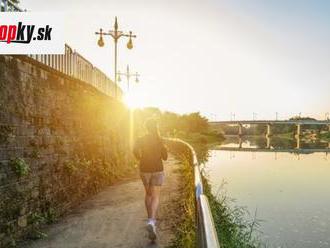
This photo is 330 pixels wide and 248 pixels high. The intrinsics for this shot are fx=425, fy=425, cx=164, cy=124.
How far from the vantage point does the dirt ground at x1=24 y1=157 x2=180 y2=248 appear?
300 inches

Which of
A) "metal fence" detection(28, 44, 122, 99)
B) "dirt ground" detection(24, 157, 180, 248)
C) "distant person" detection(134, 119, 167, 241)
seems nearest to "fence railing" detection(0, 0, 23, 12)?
"metal fence" detection(28, 44, 122, 99)

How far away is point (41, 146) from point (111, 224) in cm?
224

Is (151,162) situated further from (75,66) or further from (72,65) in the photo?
(75,66)

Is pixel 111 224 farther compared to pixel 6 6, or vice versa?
pixel 111 224

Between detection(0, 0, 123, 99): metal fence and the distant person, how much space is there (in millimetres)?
3170

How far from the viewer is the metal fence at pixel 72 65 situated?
9.28 metres

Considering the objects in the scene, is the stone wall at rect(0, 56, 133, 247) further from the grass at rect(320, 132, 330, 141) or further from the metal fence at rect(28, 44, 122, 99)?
the grass at rect(320, 132, 330, 141)

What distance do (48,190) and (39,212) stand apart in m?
0.68

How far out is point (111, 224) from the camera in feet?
29.5

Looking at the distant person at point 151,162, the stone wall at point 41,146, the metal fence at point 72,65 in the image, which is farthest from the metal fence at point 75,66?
the distant person at point 151,162

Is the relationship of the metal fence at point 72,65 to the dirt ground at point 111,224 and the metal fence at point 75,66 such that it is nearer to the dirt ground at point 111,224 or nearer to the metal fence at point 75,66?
the metal fence at point 75,66

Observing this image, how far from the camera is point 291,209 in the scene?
17844 millimetres

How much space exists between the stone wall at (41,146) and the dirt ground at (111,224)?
0.41 m

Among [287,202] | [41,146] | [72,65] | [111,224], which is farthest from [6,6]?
[287,202]
